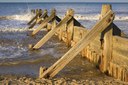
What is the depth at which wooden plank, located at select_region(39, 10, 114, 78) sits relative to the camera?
27.3 feet

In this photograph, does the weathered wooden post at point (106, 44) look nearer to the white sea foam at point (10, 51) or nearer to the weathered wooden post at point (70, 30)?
the white sea foam at point (10, 51)

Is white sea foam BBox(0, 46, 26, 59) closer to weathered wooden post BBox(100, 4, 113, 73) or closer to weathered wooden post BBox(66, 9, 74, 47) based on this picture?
weathered wooden post BBox(66, 9, 74, 47)

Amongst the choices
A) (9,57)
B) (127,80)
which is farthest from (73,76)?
(9,57)

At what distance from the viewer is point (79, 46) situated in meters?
8.38

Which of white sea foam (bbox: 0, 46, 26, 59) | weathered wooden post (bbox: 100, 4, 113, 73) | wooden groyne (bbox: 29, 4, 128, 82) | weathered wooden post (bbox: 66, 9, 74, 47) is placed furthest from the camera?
weathered wooden post (bbox: 66, 9, 74, 47)

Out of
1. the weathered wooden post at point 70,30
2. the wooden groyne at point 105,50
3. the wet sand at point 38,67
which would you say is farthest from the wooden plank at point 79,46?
the weathered wooden post at point 70,30

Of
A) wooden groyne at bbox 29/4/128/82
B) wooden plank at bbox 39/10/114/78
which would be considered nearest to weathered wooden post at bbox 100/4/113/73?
wooden groyne at bbox 29/4/128/82

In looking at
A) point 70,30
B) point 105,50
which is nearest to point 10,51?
point 70,30

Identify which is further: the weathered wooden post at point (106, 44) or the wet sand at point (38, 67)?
the weathered wooden post at point (106, 44)

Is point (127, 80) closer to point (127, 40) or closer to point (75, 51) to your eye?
point (127, 40)

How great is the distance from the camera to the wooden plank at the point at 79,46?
8.33 m

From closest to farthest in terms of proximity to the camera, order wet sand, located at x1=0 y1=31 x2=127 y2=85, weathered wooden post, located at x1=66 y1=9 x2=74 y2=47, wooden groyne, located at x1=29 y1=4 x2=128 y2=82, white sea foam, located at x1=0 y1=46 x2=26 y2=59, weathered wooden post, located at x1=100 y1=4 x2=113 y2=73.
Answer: wet sand, located at x1=0 y1=31 x2=127 y2=85
wooden groyne, located at x1=29 y1=4 x2=128 y2=82
weathered wooden post, located at x1=100 y1=4 x2=113 y2=73
white sea foam, located at x1=0 y1=46 x2=26 y2=59
weathered wooden post, located at x1=66 y1=9 x2=74 y2=47

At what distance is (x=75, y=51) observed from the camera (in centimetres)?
834

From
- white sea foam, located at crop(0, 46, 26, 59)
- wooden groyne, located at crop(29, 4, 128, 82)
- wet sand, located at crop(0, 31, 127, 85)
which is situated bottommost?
wet sand, located at crop(0, 31, 127, 85)
